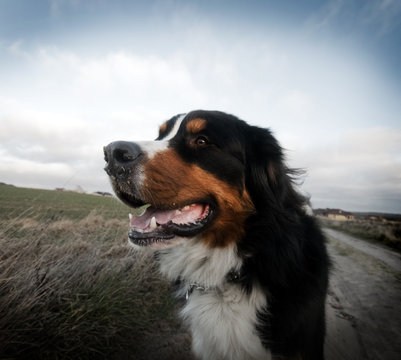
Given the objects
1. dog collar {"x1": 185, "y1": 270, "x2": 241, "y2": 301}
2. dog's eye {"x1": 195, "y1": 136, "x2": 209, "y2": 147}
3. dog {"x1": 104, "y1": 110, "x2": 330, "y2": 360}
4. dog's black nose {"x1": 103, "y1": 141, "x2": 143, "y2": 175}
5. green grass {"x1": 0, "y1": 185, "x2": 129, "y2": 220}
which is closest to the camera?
dog's black nose {"x1": 103, "y1": 141, "x2": 143, "y2": 175}

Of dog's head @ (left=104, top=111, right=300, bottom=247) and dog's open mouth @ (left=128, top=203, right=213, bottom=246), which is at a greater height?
dog's head @ (left=104, top=111, right=300, bottom=247)

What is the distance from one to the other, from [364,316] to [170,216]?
425cm

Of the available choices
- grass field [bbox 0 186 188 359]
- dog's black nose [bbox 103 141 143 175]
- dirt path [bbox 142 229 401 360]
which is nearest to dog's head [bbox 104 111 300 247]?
dog's black nose [bbox 103 141 143 175]

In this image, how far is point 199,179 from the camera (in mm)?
2203

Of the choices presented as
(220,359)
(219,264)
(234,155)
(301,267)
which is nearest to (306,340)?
(301,267)

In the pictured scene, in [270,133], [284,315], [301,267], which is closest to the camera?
[284,315]

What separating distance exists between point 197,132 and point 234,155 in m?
0.47

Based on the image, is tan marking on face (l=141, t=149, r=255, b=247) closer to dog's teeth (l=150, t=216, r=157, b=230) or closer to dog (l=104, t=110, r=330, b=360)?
dog (l=104, t=110, r=330, b=360)

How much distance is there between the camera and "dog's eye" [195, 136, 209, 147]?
7.93 ft

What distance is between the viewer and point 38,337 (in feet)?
7.14

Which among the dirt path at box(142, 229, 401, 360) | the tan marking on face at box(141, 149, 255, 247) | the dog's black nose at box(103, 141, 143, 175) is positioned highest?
the dog's black nose at box(103, 141, 143, 175)

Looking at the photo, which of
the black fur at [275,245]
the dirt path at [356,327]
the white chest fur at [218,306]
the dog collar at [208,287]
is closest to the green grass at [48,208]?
the white chest fur at [218,306]

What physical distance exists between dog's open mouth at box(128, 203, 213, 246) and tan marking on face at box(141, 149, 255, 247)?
12cm

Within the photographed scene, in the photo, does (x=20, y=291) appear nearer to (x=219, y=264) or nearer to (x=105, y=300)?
(x=105, y=300)
